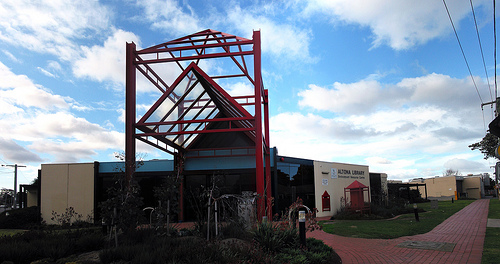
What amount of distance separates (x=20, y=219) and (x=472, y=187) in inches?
2927

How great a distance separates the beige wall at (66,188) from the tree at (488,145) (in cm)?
3271

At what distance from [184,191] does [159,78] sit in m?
6.67

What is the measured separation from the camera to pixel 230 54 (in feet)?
46.8

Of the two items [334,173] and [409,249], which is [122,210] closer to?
[409,249]

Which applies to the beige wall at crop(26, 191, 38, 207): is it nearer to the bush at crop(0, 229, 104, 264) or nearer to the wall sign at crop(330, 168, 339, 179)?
the wall sign at crop(330, 168, 339, 179)

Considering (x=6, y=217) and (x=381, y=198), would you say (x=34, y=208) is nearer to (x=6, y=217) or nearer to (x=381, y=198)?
(x=6, y=217)

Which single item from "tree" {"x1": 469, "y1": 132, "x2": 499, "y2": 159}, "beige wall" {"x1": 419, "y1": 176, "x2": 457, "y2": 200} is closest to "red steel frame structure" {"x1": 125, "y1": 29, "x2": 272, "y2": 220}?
"tree" {"x1": 469, "y1": 132, "x2": 499, "y2": 159}

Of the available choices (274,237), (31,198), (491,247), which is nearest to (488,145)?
(491,247)

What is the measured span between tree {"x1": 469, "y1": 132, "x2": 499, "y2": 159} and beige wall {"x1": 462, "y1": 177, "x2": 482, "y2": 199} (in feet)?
115

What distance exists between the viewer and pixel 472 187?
69125mm

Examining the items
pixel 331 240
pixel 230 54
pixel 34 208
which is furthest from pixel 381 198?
pixel 34 208

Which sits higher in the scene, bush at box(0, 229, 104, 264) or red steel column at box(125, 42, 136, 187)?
red steel column at box(125, 42, 136, 187)

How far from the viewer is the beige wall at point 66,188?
2066 cm

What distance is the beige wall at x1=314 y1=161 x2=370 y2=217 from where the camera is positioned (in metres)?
23.5
